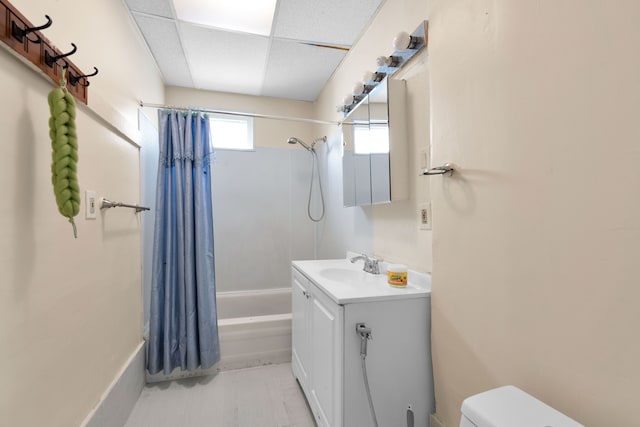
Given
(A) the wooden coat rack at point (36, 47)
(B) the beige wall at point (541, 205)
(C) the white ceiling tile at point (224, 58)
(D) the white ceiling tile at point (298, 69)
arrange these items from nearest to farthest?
(B) the beige wall at point (541, 205), (A) the wooden coat rack at point (36, 47), (C) the white ceiling tile at point (224, 58), (D) the white ceiling tile at point (298, 69)

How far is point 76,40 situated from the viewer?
1.21 metres

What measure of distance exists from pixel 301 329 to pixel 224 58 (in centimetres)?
217

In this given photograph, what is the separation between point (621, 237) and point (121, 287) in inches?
83.1

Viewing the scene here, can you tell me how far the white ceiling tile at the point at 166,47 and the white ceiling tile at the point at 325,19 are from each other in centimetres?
74

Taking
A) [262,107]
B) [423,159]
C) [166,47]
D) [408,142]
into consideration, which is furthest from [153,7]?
[423,159]

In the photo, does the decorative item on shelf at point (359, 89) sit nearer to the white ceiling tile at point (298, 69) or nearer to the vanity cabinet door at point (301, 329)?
the white ceiling tile at point (298, 69)

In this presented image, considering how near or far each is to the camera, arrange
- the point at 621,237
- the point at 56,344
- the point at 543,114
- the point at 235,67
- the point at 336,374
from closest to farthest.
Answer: the point at 621,237 → the point at 543,114 → the point at 56,344 → the point at 336,374 → the point at 235,67

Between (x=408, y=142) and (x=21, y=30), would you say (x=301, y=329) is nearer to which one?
(x=408, y=142)

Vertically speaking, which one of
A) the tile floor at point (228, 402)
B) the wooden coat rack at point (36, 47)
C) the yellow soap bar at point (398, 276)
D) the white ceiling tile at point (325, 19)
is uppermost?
the white ceiling tile at point (325, 19)

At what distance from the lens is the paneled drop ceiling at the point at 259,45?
1.80m

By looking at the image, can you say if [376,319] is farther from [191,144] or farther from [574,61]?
[191,144]

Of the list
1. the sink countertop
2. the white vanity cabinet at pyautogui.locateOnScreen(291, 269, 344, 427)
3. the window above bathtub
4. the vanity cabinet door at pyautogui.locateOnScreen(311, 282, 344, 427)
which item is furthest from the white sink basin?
the window above bathtub

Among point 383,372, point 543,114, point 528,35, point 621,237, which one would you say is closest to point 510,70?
point 528,35

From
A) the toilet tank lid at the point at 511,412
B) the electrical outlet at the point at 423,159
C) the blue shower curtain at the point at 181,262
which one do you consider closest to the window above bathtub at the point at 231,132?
the blue shower curtain at the point at 181,262
